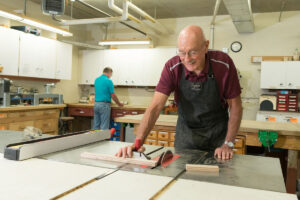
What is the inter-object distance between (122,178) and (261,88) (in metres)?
5.31

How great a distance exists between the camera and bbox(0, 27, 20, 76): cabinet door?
15.1ft

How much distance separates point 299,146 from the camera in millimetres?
2748

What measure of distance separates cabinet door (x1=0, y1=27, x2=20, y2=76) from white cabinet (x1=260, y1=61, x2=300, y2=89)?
4.78 metres

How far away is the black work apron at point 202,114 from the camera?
76.3 inches

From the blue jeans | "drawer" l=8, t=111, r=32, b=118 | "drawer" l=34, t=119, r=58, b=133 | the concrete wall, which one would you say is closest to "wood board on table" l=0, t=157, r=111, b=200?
"drawer" l=8, t=111, r=32, b=118

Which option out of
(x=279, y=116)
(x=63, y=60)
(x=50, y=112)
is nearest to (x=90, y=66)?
(x=63, y=60)

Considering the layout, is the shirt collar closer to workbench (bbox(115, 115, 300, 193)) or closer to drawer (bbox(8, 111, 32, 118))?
workbench (bbox(115, 115, 300, 193))

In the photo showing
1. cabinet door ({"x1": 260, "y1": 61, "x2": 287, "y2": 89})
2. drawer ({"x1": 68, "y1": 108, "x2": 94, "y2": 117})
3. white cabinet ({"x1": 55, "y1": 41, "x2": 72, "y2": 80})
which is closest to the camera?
cabinet door ({"x1": 260, "y1": 61, "x2": 287, "y2": 89})

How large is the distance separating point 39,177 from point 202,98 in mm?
1221

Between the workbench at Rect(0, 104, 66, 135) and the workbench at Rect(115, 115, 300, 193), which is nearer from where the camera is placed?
the workbench at Rect(115, 115, 300, 193)

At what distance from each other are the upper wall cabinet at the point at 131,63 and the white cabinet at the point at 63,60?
88cm

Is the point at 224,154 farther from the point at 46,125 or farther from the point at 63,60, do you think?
the point at 63,60

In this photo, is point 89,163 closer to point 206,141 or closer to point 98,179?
point 98,179

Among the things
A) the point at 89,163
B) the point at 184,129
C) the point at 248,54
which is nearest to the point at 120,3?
the point at 248,54
